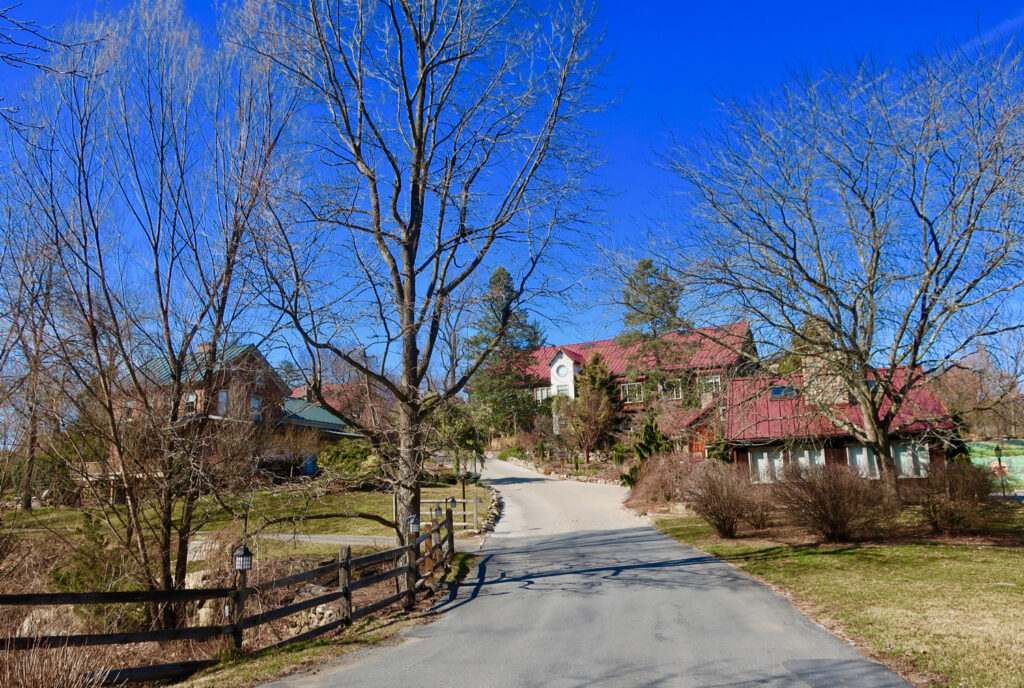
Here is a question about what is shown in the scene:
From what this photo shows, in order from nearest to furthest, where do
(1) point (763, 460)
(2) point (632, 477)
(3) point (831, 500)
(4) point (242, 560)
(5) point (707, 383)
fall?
1. (4) point (242, 560)
2. (3) point (831, 500)
3. (5) point (707, 383)
4. (1) point (763, 460)
5. (2) point (632, 477)

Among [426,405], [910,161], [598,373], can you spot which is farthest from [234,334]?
[598,373]

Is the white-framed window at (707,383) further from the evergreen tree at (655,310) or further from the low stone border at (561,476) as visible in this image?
the low stone border at (561,476)

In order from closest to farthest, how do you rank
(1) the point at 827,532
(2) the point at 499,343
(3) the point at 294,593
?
(2) the point at 499,343 → (3) the point at 294,593 → (1) the point at 827,532

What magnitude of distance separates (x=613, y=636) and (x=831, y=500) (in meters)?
8.47

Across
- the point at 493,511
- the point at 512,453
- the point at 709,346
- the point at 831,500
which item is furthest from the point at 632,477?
the point at 512,453

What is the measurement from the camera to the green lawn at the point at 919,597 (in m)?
6.23

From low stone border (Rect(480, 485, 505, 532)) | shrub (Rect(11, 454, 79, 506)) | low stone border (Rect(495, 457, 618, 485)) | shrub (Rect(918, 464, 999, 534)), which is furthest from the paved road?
low stone border (Rect(495, 457, 618, 485))

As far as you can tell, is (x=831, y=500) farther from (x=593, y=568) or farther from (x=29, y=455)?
(x=29, y=455)

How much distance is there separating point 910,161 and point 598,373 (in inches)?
978

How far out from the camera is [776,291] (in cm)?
1495

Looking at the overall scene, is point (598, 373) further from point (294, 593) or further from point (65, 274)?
point (65, 274)

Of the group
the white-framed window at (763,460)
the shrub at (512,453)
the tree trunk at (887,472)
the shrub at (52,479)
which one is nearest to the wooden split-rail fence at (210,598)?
the shrub at (52,479)

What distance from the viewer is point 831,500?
45.3 feet

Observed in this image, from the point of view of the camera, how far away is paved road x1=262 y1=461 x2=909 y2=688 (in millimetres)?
6035
